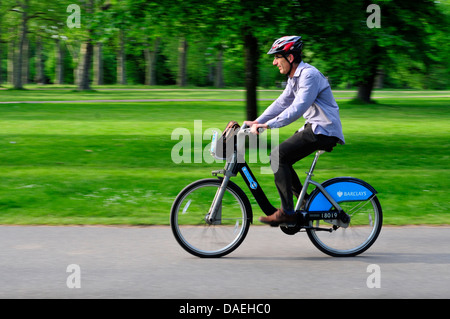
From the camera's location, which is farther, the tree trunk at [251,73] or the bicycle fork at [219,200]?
the tree trunk at [251,73]

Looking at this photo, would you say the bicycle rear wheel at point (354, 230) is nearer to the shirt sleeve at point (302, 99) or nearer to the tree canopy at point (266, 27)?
the shirt sleeve at point (302, 99)

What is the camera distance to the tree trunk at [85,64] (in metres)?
42.4

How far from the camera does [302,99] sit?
541 centimetres

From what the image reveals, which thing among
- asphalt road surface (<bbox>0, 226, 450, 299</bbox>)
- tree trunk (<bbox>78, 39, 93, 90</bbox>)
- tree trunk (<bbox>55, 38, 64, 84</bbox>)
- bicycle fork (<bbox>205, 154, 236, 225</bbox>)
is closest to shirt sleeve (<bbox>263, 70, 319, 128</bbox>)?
bicycle fork (<bbox>205, 154, 236, 225</bbox>)

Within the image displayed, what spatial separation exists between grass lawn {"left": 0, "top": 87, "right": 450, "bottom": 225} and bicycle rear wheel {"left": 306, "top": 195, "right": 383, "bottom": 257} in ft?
4.45

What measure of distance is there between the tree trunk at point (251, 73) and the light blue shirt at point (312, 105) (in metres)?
7.67

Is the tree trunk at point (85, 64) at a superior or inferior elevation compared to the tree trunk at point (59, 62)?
superior

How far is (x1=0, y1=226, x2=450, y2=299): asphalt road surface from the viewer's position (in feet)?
15.1

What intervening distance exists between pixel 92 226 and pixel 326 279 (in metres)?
2.85

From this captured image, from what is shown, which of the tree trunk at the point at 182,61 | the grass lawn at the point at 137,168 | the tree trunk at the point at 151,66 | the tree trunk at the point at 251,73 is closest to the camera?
the grass lawn at the point at 137,168

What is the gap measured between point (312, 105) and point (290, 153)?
1.54ft

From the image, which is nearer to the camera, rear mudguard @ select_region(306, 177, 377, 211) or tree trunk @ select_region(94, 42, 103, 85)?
rear mudguard @ select_region(306, 177, 377, 211)

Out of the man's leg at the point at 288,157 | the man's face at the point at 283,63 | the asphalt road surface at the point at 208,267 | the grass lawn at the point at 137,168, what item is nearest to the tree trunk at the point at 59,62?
the grass lawn at the point at 137,168

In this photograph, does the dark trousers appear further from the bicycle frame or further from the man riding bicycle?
the bicycle frame
